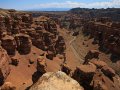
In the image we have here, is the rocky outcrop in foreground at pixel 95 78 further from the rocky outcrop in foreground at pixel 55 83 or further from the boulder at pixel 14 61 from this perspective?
the boulder at pixel 14 61

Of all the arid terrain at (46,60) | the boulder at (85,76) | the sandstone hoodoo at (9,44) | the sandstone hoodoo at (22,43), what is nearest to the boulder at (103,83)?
the arid terrain at (46,60)

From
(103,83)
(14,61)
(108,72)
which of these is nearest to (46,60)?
(14,61)

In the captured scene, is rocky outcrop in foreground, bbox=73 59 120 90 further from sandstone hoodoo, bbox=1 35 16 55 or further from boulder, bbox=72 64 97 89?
sandstone hoodoo, bbox=1 35 16 55

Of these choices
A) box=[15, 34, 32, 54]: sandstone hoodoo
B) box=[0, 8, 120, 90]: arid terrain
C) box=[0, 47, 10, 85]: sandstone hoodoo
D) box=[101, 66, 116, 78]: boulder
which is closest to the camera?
box=[0, 8, 120, 90]: arid terrain

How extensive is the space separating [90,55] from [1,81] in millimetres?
28372

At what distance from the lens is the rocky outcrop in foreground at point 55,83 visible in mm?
18531

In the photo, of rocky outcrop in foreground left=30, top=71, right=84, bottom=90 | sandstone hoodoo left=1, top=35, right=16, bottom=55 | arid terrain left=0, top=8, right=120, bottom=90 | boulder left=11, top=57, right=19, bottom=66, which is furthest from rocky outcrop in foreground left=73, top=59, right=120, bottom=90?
sandstone hoodoo left=1, top=35, right=16, bottom=55

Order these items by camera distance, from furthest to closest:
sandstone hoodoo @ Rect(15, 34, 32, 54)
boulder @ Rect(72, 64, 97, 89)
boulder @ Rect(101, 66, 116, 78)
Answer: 1. sandstone hoodoo @ Rect(15, 34, 32, 54)
2. boulder @ Rect(101, 66, 116, 78)
3. boulder @ Rect(72, 64, 97, 89)

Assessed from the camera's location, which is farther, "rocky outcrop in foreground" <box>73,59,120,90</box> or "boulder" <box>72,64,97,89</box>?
"boulder" <box>72,64,97,89</box>

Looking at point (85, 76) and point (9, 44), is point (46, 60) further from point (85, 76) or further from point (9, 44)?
point (85, 76)

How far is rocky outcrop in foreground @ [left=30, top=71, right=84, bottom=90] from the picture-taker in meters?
18.5

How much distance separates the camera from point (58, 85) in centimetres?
1884

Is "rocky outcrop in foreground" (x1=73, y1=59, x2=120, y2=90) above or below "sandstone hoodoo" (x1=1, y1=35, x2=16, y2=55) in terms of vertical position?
above

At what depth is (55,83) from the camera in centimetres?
1900
